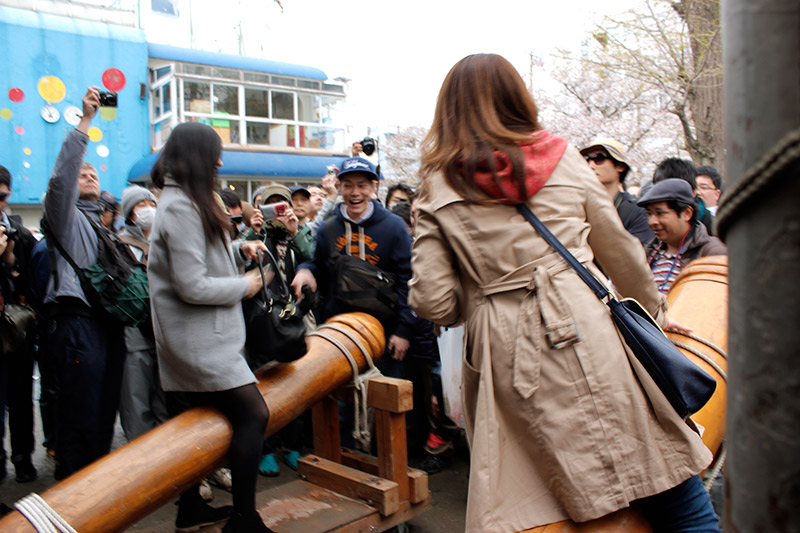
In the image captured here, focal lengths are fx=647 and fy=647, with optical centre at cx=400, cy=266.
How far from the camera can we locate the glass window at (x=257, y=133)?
900 inches

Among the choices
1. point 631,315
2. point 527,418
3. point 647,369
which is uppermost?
point 631,315

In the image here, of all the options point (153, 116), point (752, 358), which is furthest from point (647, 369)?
point (153, 116)

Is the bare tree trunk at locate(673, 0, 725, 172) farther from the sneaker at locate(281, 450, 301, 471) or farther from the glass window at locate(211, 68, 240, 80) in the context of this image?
the glass window at locate(211, 68, 240, 80)

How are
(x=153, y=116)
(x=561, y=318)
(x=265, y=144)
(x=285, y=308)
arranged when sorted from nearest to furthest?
(x=561, y=318)
(x=285, y=308)
(x=153, y=116)
(x=265, y=144)

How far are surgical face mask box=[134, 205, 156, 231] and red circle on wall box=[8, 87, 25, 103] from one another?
17156 millimetres

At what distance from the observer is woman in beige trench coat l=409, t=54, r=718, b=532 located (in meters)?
1.74

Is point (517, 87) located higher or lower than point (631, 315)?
higher

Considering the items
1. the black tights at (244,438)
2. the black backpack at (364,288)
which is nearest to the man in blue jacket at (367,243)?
the black backpack at (364,288)

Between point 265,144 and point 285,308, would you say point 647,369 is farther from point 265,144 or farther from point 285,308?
point 265,144

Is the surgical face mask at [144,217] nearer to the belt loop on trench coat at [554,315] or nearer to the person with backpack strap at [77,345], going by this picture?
the person with backpack strap at [77,345]

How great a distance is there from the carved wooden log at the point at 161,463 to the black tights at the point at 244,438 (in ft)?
0.18

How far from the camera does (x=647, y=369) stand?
180cm

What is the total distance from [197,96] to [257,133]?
96.9 inches

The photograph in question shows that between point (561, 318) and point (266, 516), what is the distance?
2.06 meters
